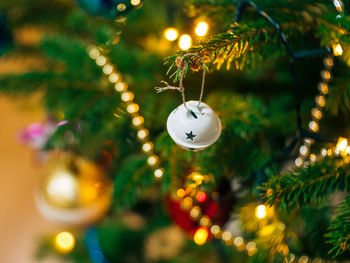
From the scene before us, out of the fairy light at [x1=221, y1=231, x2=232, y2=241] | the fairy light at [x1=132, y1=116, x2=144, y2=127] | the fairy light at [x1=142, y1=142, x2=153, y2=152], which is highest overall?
the fairy light at [x1=132, y1=116, x2=144, y2=127]

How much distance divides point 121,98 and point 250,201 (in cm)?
27

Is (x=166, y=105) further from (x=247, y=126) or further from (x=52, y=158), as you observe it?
(x=52, y=158)

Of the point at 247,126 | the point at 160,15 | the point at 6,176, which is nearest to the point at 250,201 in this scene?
the point at 247,126

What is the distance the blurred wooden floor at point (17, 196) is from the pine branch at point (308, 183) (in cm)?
94

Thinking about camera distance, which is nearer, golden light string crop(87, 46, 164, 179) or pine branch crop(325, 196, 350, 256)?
pine branch crop(325, 196, 350, 256)

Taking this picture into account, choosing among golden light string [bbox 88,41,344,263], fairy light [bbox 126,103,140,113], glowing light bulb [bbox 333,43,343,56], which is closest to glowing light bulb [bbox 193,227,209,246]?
golden light string [bbox 88,41,344,263]

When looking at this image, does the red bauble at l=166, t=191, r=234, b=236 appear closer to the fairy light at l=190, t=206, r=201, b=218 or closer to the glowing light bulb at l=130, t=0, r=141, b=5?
the fairy light at l=190, t=206, r=201, b=218

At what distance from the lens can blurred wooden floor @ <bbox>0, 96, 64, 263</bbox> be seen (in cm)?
121

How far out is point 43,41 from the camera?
2.09 feet

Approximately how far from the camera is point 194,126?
12.8 inches

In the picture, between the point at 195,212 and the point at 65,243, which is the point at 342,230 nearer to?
the point at 195,212

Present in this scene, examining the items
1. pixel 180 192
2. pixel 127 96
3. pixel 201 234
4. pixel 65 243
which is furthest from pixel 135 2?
pixel 65 243

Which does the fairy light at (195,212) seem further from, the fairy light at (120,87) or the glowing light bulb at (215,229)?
the fairy light at (120,87)

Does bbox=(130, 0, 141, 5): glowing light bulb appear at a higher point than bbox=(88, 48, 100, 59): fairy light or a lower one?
higher
